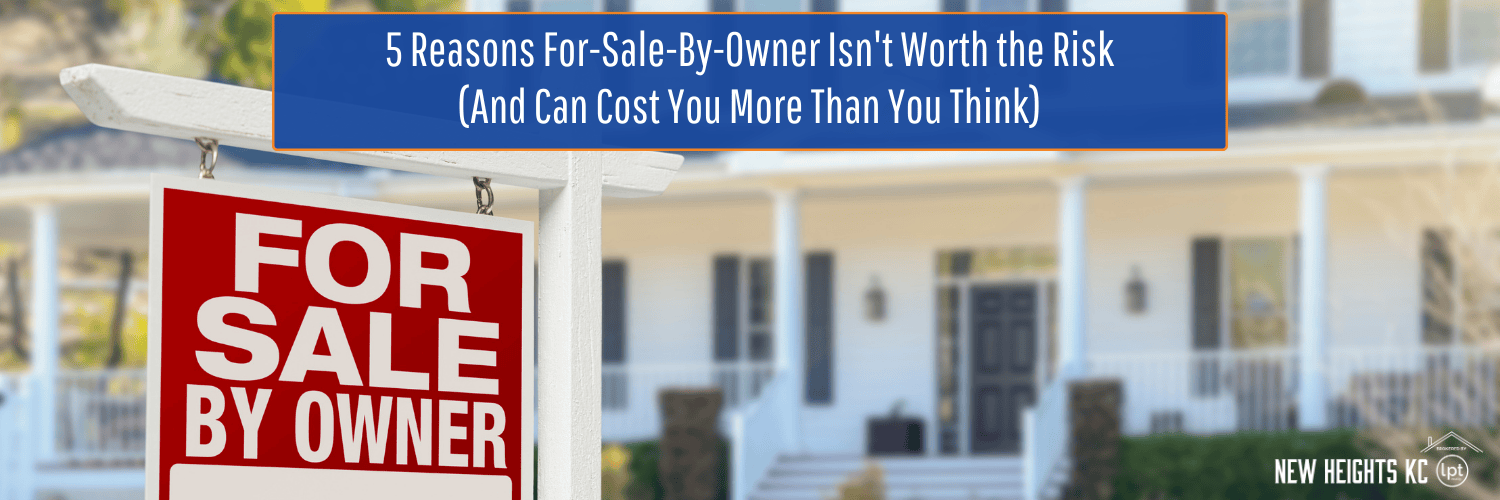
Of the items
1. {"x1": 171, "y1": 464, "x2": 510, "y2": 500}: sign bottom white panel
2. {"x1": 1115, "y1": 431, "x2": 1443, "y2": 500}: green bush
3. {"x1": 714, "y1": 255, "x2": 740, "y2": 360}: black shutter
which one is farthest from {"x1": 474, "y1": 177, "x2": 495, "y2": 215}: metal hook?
{"x1": 714, "y1": 255, "x2": 740, "y2": 360}: black shutter

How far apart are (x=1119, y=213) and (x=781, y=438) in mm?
3722

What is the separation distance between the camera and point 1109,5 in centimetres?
1041

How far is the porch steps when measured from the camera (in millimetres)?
11555

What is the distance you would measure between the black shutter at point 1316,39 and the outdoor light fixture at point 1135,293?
227cm

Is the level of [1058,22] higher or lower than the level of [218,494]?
higher

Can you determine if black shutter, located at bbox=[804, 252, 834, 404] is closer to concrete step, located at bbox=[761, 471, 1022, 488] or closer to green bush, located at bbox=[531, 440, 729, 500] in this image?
concrete step, located at bbox=[761, 471, 1022, 488]

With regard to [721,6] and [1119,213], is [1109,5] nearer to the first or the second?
[1119,213]

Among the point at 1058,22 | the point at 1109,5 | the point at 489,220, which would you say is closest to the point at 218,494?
the point at 489,220

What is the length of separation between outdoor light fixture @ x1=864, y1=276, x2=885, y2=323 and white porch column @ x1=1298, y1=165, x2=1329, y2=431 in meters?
3.75

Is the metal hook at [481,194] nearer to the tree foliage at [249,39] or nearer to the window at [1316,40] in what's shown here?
the window at [1316,40]

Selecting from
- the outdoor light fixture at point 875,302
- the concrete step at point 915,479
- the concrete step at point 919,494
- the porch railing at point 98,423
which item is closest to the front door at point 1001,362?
the outdoor light fixture at point 875,302

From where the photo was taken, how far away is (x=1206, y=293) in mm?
12961

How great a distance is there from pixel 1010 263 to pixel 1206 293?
175 centimetres

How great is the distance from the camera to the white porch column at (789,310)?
12.4m
